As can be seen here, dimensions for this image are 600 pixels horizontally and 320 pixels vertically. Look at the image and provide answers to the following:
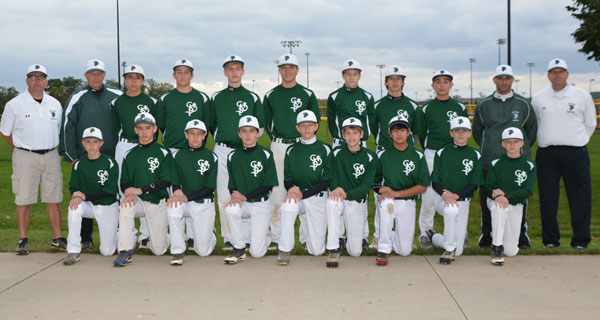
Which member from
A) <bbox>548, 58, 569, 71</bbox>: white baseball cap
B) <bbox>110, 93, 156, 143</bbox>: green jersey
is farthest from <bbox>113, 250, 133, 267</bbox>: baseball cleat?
<bbox>548, 58, 569, 71</bbox>: white baseball cap

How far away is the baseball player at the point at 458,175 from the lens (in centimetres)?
662

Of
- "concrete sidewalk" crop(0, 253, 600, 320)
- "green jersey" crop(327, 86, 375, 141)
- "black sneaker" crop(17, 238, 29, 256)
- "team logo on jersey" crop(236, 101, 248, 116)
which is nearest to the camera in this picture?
"concrete sidewalk" crop(0, 253, 600, 320)

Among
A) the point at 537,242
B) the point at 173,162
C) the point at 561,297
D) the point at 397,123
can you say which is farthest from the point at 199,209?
the point at 537,242

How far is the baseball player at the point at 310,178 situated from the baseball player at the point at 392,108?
3.20ft

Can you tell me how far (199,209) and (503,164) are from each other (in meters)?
3.70

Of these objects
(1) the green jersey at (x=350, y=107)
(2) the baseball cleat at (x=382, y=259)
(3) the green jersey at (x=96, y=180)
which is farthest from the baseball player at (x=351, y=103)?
(3) the green jersey at (x=96, y=180)

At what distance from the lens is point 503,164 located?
22.0 ft

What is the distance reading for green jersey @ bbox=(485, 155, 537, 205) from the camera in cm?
663

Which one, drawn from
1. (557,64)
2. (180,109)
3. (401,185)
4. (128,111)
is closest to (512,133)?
(557,64)

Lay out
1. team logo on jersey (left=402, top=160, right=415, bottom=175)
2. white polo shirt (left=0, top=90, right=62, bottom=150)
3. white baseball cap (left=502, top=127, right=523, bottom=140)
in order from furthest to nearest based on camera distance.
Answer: white polo shirt (left=0, top=90, right=62, bottom=150) → team logo on jersey (left=402, top=160, right=415, bottom=175) → white baseball cap (left=502, top=127, right=523, bottom=140)

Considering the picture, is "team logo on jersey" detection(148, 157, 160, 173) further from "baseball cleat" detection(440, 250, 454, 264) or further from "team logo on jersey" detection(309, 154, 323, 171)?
"baseball cleat" detection(440, 250, 454, 264)

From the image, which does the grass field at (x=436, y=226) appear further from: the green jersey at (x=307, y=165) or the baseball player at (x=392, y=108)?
the baseball player at (x=392, y=108)

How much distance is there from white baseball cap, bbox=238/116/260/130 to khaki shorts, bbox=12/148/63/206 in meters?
2.59

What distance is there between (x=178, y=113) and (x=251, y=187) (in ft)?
4.63
